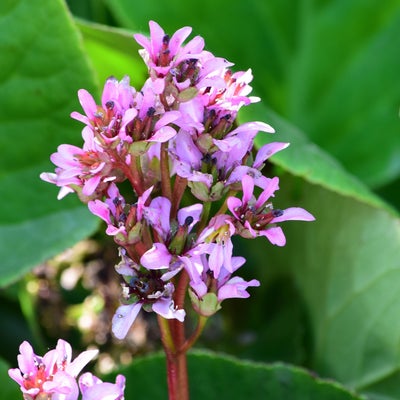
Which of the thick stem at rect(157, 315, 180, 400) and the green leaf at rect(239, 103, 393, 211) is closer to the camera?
the thick stem at rect(157, 315, 180, 400)

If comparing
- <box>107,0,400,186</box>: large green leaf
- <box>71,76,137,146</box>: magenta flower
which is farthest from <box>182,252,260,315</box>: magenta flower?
<box>107,0,400,186</box>: large green leaf

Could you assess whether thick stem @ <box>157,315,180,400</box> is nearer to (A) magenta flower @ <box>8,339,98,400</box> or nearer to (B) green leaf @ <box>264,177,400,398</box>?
(A) magenta flower @ <box>8,339,98,400</box>

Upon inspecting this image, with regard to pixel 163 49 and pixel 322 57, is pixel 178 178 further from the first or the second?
pixel 322 57

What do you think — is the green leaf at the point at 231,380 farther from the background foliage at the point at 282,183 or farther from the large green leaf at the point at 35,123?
the large green leaf at the point at 35,123

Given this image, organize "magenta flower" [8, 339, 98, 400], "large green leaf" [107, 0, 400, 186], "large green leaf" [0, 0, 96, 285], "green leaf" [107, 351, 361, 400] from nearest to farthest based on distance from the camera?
"magenta flower" [8, 339, 98, 400], "green leaf" [107, 351, 361, 400], "large green leaf" [0, 0, 96, 285], "large green leaf" [107, 0, 400, 186]

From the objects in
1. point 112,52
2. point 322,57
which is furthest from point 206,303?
point 322,57

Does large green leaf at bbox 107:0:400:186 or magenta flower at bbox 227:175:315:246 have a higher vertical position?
magenta flower at bbox 227:175:315:246
